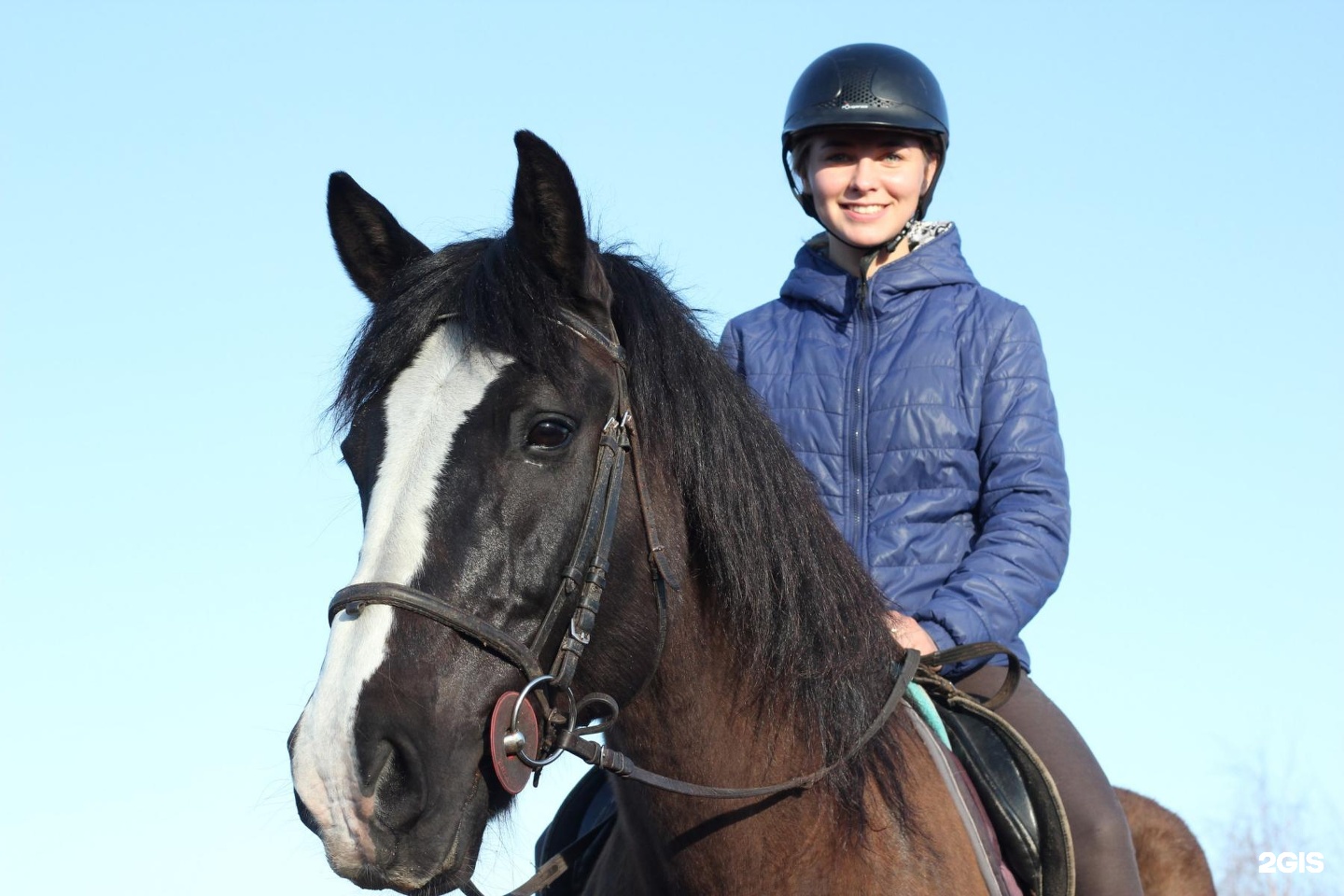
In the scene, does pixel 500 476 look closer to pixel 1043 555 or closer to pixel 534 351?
pixel 534 351

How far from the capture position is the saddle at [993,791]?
3932 mm

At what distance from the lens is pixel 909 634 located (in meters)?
4.21

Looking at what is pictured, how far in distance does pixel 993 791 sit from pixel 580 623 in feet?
4.70

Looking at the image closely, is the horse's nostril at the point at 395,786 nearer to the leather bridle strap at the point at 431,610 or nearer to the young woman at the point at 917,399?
the leather bridle strap at the point at 431,610

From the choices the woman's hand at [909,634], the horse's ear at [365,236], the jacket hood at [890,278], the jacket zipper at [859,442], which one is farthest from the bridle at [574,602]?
the jacket hood at [890,278]

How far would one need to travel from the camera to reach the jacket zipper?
4.70m

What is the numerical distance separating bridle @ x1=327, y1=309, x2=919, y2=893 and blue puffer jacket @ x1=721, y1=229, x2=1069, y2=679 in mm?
1029

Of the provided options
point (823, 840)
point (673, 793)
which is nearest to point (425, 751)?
point (673, 793)

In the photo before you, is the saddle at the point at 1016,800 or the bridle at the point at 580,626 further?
the saddle at the point at 1016,800

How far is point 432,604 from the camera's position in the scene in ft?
9.86

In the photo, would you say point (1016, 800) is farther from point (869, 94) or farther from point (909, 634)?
point (869, 94)

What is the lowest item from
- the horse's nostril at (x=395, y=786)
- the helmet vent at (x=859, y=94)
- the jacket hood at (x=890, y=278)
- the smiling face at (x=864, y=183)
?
the horse's nostril at (x=395, y=786)

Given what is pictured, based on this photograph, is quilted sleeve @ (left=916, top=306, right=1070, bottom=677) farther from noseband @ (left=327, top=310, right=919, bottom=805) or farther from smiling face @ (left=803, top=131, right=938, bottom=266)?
noseband @ (left=327, top=310, right=919, bottom=805)

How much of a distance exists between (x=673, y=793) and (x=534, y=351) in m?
1.13
